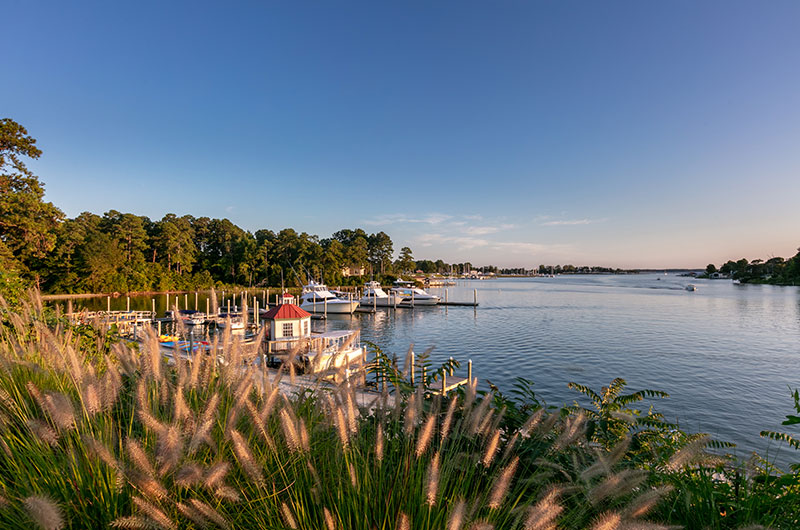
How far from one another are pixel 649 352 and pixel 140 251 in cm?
7439

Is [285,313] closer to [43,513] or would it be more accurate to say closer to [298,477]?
[298,477]

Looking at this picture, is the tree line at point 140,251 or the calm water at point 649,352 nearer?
the calm water at point 649,352

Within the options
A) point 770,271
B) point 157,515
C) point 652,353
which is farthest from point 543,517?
point 770,271

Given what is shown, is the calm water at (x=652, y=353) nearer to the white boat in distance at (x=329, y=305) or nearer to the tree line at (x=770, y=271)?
the white boat in distance at (x=329, y=305)

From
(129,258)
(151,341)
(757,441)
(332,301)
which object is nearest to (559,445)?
(151,341)

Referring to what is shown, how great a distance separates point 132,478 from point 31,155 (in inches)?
1075

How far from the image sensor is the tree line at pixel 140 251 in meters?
22.7

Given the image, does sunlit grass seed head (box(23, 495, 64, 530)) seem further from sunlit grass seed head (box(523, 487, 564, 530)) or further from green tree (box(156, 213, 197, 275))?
green tree (box(156, 213, 197, 275))

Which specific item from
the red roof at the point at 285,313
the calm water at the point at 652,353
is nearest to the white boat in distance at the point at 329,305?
the calm water at the point at 652,353

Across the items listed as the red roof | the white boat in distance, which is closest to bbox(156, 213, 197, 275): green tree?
the white boat in distance

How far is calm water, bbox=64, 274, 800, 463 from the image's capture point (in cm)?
1443

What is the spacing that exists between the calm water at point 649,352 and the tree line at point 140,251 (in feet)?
40.8

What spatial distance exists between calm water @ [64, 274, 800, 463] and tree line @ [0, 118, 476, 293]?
1244cm

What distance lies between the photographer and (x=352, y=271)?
94375 mm
